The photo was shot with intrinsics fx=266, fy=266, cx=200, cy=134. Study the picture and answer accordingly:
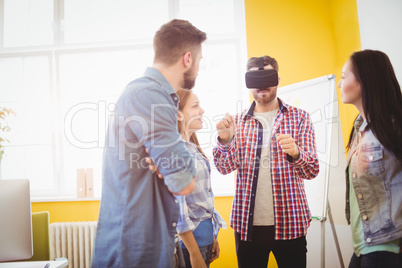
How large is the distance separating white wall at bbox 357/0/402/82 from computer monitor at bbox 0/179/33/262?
2.30 metres

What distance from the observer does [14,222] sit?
1.15 m


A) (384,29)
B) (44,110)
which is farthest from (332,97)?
(44,110)

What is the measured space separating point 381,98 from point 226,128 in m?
0.69

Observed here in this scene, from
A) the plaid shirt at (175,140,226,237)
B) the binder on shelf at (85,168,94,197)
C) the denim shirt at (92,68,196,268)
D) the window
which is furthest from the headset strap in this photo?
the binder on shelf at (85,168,94,197)

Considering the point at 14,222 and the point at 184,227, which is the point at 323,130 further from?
the point at 14,222

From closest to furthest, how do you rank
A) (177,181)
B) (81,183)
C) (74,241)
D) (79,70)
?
(177,181) → (74,241) → (81,183) → (79,70)

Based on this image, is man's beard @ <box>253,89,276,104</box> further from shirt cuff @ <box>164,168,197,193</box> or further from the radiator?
the radiator

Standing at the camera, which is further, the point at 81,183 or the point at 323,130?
the point at 81,183

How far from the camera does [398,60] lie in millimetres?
1784

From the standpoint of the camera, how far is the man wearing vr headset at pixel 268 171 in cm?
134

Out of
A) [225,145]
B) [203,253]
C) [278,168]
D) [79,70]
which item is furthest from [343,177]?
[79,70]

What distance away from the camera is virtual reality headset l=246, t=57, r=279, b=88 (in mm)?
1458

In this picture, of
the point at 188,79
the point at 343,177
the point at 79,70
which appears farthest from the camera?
the point at 79,70

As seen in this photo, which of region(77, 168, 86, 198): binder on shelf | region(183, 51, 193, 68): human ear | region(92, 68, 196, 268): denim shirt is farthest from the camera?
Answer: region(77, 168, 86, 198): binder on shelf
